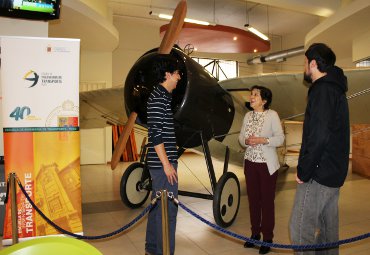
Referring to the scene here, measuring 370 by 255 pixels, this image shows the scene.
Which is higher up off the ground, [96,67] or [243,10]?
[243,10]

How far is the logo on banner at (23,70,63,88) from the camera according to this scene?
344cm

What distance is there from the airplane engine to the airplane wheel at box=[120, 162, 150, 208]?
3.98ft

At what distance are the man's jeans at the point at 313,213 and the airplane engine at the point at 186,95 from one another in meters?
1.68

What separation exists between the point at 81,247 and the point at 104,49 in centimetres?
1013

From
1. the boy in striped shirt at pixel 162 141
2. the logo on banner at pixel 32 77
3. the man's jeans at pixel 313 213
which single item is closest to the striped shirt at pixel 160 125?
the boy in striped shirt at pixel 162 141

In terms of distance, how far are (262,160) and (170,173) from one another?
3.28 feet

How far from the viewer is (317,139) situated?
199cm

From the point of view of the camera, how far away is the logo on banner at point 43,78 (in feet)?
11.3

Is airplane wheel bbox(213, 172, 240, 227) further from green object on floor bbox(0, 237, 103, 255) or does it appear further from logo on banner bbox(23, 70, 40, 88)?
green object on floor bbox(0, 237, 103, 255)

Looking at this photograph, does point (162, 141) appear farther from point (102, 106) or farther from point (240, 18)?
point (240, 18)

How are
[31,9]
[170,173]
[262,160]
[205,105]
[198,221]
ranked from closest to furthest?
1. [170,173]
2. [262,160]
3. [31,9]
4. [205,105]
5. [198,221]

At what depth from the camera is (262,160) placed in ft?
10.3

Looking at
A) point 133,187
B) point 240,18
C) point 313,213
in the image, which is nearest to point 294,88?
point 313,213

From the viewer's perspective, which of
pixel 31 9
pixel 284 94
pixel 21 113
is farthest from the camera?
pixel 284 94
